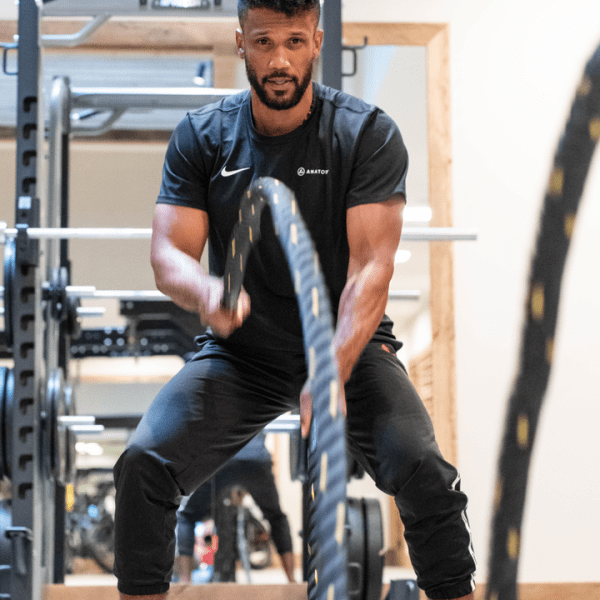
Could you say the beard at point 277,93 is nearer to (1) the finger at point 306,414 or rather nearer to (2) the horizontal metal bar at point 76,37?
(1) the finger at point 306,414

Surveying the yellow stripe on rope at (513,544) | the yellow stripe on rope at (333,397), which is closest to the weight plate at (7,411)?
the yellow stripe on rope at (333,397)

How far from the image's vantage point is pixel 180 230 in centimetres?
167

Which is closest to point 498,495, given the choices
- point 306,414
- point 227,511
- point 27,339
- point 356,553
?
point 306,414

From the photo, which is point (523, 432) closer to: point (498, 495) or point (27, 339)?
point (498, 495)

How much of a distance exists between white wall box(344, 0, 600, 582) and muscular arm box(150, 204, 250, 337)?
2.32m

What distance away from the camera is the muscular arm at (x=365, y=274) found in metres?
1.36

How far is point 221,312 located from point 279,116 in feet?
2.06

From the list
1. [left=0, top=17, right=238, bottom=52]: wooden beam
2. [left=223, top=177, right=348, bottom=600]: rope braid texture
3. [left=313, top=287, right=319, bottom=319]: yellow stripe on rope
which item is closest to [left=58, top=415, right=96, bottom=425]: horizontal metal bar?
[left=223, top=177, right=348, bottom=600]: rope braid texture

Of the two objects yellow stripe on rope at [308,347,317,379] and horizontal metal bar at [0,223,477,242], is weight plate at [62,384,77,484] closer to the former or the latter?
horizontal metal bar at [0,223,477,242]

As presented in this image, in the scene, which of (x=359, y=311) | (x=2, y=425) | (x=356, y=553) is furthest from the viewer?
(x=2, y=425)

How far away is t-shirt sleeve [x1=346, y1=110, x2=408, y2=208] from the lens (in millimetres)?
1629

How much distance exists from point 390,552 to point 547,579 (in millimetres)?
1431

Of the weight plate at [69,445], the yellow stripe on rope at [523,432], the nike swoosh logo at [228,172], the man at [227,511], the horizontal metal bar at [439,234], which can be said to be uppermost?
the nike swoosh logo at [228,172]

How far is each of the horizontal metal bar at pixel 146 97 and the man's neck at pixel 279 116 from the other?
4.22 ft
